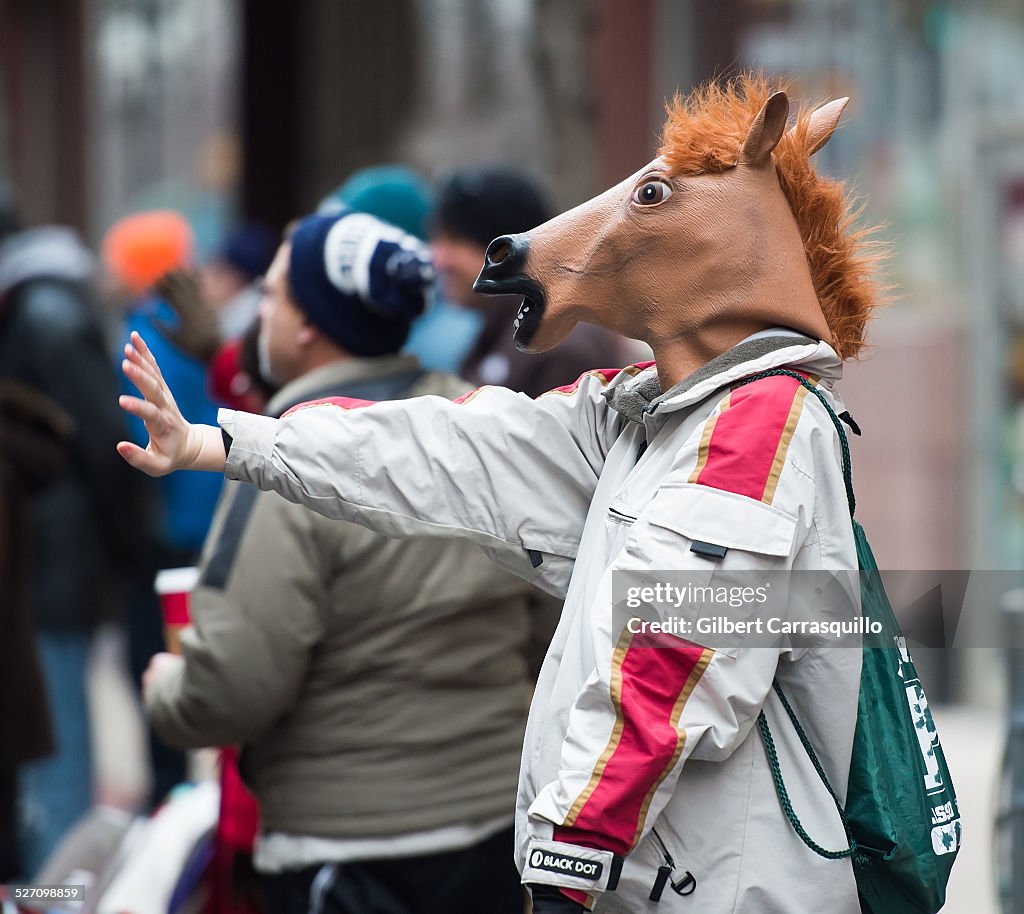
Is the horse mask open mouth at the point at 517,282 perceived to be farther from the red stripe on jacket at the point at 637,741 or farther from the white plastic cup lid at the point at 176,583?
the white plastic cup lid at the point at 176,583

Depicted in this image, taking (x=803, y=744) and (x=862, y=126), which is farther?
(x=862, y=126)

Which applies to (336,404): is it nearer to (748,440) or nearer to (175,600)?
(748,440)

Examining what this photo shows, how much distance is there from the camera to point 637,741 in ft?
6.59

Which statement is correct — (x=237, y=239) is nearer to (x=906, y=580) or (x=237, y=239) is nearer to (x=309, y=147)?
→ (x=309, y=147)

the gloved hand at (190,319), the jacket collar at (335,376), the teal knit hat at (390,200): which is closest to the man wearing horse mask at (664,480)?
the jacket collar at (335,376)

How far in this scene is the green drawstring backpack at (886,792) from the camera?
2.16 metres

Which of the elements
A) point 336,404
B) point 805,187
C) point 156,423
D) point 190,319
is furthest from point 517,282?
point 190,319

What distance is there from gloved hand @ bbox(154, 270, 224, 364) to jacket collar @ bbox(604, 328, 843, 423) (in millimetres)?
2372

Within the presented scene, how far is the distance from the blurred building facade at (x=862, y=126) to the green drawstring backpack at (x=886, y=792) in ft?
8.94

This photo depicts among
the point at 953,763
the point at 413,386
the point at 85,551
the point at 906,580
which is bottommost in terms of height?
the point at 953,763

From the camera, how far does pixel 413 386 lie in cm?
321

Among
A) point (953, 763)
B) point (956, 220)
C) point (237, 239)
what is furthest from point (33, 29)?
point (953, 763)

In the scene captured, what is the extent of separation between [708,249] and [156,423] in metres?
0.85

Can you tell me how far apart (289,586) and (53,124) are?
11.0m
